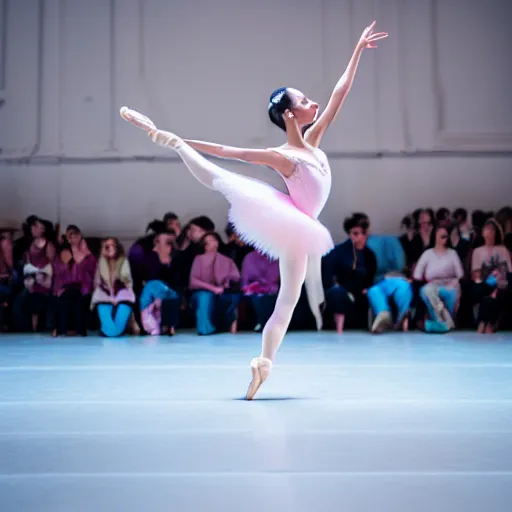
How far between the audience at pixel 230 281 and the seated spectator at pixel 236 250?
12 mm

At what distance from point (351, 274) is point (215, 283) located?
121 cm

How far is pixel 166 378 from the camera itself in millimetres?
4430

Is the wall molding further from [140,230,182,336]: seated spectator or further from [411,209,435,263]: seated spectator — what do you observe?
[140,230,182,336]: seated spectator

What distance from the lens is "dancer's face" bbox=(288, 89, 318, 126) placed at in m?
3.77

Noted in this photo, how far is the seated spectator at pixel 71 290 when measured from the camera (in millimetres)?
7066

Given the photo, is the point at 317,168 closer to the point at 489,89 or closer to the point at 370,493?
the point at 370,493

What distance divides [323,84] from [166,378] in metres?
4.87

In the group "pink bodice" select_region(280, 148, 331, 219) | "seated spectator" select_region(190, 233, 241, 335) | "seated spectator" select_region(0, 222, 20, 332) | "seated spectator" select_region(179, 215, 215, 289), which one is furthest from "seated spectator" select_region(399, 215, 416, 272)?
"pink bodice" select_region(280, 148, 331, 219)

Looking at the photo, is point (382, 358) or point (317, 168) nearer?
point (317, 168)

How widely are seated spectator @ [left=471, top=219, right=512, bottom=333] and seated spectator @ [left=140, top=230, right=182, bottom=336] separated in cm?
260

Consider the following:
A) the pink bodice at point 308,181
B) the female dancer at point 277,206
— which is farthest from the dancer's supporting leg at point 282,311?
the pink bodice at point 308,181

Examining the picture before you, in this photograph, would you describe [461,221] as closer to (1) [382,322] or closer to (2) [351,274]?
(2) [351,274]

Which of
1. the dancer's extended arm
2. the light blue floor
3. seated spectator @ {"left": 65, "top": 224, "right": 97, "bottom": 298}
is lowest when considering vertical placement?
the light blue floor

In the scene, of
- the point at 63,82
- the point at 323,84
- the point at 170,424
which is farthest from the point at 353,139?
the point at 170,424
